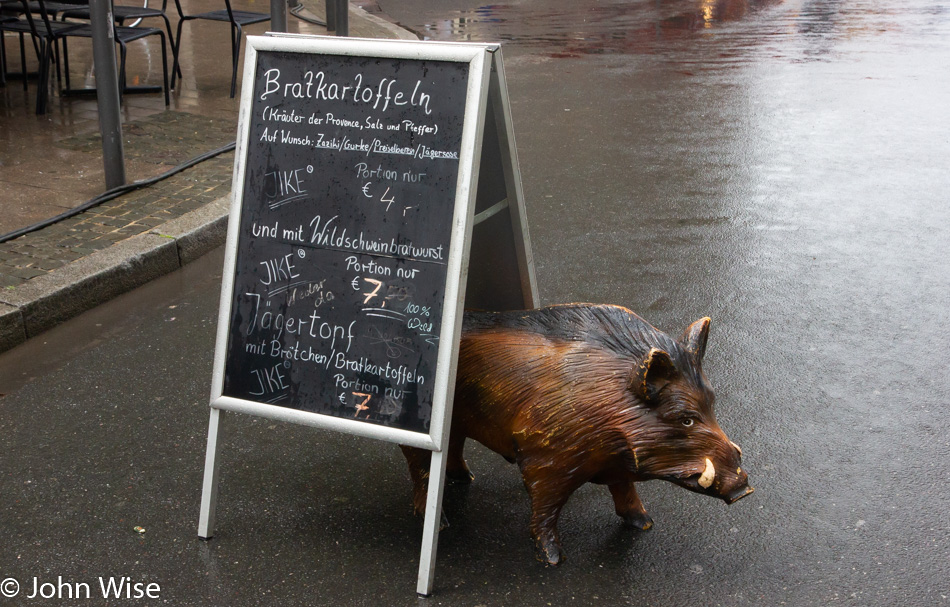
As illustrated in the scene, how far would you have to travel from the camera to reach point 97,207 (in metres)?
6.26

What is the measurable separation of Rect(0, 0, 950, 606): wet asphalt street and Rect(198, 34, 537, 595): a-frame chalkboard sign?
0.35m

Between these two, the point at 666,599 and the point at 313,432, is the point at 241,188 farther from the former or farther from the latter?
the point at 666,599

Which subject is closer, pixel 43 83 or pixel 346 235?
pixel 346 235

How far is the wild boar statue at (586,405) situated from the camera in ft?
9.74

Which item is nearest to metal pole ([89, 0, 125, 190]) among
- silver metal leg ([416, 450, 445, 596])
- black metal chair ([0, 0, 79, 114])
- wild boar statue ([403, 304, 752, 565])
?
black metal chair ([0, 0, 79, 114])

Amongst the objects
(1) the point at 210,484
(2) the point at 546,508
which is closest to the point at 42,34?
(1) the point at 210,484

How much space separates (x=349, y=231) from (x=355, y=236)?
0.10 ft

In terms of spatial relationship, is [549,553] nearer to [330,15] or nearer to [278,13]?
[278,13]

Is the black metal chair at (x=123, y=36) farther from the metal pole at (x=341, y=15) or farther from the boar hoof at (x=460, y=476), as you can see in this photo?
the boar hoof at (x=460, y=476)

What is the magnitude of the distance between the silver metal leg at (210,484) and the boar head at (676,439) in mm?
1499

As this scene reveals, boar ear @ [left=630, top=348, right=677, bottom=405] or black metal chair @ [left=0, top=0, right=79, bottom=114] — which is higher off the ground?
black metal chair @ [left=0, top=0, right=79, bottom=114]

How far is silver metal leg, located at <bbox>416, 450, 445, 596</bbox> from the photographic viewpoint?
10.1ft

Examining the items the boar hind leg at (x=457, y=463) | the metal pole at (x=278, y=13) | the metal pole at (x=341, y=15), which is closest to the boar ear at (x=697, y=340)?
the boar hind leg at (x=457, y=463)

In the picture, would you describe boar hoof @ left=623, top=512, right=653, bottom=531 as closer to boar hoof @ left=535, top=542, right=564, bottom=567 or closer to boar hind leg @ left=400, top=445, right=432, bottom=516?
boar hoof @ left=535, top=542, right=564, bottom=567
